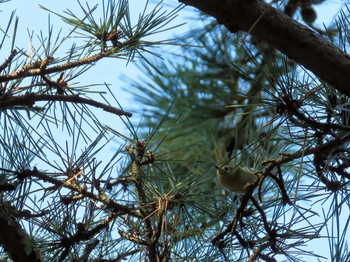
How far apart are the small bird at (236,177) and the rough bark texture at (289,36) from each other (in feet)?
0.68

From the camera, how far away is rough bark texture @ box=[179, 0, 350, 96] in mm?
626

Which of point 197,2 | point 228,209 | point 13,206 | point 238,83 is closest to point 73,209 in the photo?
point 13,206

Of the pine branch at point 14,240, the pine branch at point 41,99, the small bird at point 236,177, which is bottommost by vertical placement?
the pine branch at point 14,240

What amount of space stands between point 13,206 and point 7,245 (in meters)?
0.07

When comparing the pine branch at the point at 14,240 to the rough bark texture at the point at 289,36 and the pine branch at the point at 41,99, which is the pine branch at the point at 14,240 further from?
the rough bark texture at the point at 289,36

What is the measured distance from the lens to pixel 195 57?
1.92 meters

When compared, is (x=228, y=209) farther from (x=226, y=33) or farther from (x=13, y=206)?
(x=226, y=33)

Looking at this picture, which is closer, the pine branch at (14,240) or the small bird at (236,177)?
the pine branch at (14,240)

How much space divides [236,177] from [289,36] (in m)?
0.24

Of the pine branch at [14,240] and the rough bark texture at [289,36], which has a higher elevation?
the rough bark texture at [289,36]

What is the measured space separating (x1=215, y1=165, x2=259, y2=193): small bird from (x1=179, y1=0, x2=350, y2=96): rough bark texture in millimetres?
206

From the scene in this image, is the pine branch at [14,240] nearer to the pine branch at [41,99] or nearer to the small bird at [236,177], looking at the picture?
the pine branch at [41,99]

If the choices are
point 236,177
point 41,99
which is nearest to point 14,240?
point 41,99

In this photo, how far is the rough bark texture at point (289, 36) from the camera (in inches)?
24.7
